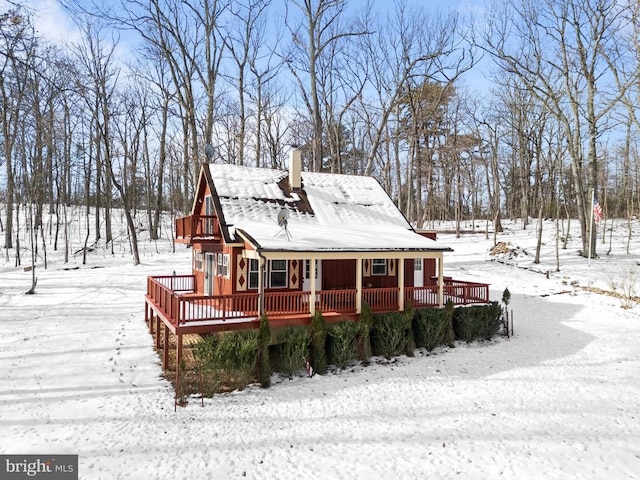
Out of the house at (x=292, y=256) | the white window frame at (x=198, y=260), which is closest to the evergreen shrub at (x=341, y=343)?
the house at (x=292, y=256)

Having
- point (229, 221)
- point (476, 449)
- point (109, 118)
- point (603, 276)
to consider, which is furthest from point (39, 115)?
point (603, 276)

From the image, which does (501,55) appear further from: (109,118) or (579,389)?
(109,118)

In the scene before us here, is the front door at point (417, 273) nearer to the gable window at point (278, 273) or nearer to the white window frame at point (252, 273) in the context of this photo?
the gable window at point (278, 273)

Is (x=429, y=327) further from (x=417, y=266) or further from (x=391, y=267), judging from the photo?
(x=417, y=266)

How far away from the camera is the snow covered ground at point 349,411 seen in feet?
24.9

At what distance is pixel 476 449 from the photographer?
8125 millimetres

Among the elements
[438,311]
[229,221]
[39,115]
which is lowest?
[438,311]

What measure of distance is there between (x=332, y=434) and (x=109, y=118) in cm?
3208

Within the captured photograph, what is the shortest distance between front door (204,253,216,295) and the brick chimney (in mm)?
4843

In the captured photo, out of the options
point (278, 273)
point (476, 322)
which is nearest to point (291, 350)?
point (278, 273)

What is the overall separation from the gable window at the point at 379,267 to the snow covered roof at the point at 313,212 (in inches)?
48.5

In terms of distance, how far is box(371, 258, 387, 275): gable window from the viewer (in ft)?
53.5

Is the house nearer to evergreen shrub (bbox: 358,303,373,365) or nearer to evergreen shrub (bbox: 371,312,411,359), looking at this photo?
evergreen shrub (bbox: 358,303,373,365)

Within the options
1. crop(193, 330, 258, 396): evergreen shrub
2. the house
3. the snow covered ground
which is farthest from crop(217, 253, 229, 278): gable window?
crop(193, 330, 258, 396): evergreen shrub
